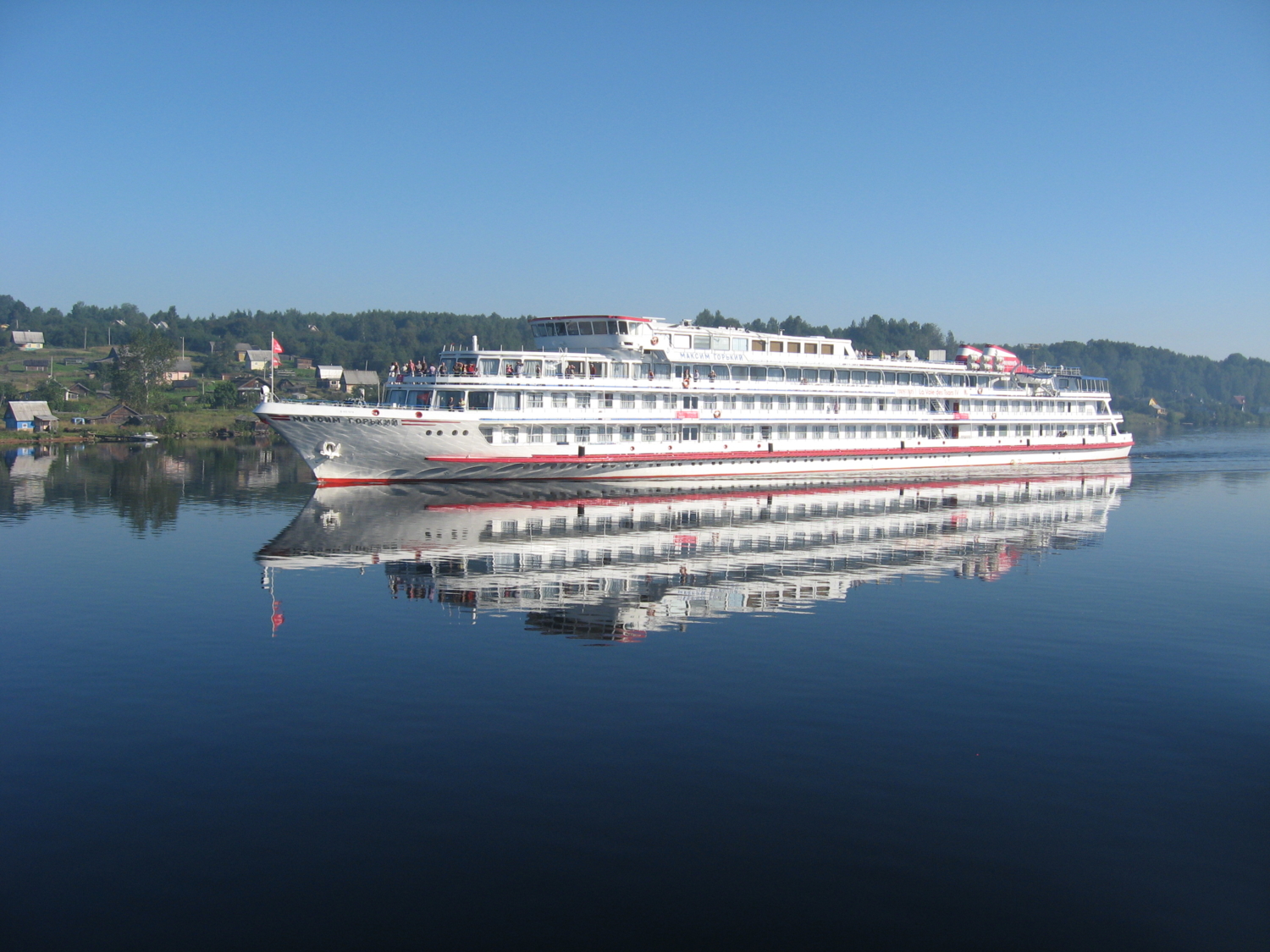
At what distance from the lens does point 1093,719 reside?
65.5 feet

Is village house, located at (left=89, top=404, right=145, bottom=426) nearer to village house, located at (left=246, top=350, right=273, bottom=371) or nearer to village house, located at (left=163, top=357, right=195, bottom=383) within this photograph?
village house, located at (left=163, top=357, right=195, bottom=383)

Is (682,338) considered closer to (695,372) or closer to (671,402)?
(695,372)

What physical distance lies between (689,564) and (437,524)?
1381cm

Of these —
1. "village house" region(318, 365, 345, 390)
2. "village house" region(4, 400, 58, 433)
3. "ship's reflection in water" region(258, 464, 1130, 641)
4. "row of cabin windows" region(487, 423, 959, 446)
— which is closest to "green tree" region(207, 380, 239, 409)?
"village house" region(4, 400, 58, 433)

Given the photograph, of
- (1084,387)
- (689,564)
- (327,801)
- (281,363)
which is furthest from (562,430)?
(281,363)

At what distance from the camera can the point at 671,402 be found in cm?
6297

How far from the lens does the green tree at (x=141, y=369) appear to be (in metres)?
118

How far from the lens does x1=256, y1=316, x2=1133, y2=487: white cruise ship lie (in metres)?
55.5

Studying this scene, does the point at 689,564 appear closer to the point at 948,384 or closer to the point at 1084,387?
the point at 948,384

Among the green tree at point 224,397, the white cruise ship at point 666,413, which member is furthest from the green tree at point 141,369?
the white cruise ship at point 666,413

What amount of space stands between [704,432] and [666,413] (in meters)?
3.75

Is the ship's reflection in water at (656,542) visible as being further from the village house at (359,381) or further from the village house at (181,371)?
the village house at (181,371)

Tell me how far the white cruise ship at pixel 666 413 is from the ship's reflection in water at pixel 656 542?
229 centimetres

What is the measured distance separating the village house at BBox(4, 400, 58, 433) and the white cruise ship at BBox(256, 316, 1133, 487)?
6552 centimetres
